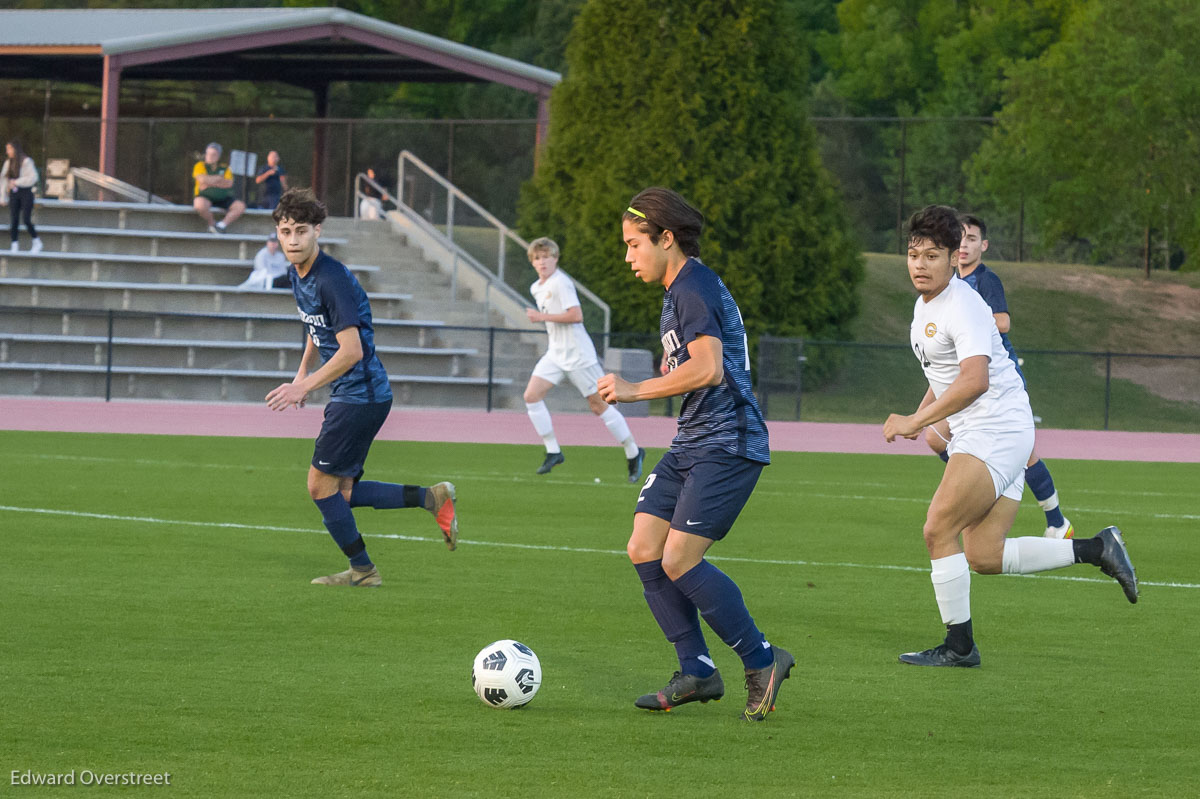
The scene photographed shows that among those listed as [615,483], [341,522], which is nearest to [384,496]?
[341,522]

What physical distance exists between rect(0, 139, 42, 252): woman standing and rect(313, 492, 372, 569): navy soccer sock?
2153 cm

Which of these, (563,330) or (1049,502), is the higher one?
(563,330)

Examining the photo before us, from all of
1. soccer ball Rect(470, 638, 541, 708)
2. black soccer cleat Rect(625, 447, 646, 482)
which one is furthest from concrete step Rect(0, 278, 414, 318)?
soccer ball Rect(470, 638, 541, 708)

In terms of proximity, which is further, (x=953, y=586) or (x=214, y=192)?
(x=214, y=192)

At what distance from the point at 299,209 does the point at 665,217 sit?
2916mm

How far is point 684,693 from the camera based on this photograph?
6020 mm

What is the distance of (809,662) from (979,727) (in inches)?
49.4

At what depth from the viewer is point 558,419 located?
25.1m

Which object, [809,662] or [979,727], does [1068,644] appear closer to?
[809,662]

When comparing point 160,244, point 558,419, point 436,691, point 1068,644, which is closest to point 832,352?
point 558,419

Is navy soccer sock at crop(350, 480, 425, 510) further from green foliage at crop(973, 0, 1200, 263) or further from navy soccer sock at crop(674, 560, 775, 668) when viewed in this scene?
green foliage at crop(973, 0, 1200, 263)

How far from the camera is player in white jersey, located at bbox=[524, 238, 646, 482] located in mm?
15555

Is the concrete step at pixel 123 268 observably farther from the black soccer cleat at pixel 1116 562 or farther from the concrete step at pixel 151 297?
the black soccer cleat at pixel 1116 562

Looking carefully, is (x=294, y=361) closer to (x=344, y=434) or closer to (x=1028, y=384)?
(x=1028, y=384)
